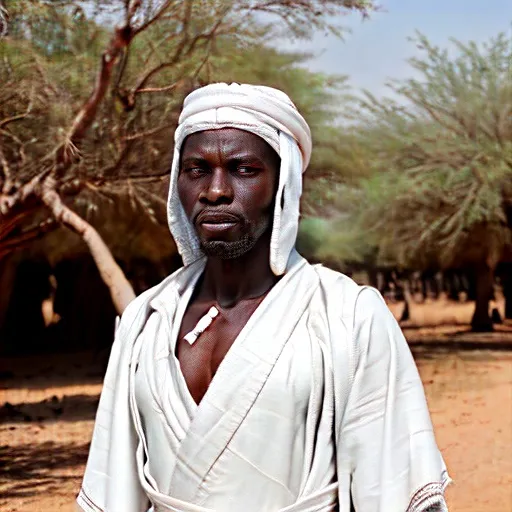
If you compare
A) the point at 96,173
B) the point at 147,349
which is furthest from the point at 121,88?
the point at 147,349

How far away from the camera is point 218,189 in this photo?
7.91ft

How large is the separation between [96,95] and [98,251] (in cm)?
155

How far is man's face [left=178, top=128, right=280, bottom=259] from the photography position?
2424 mm

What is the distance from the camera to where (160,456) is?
7.86ft

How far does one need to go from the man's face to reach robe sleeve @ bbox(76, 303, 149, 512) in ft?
1.16

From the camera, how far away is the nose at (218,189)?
241 cm

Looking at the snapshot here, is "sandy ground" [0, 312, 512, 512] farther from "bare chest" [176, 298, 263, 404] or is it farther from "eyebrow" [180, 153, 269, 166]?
"eyebrow" [180, 153, 269, 166]

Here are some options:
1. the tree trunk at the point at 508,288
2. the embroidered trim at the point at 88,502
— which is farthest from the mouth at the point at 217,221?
the tree trunk at the point at 508,288

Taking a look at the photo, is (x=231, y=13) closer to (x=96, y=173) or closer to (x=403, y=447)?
(x=96, y=173)

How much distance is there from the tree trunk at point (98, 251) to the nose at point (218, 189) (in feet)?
26.4

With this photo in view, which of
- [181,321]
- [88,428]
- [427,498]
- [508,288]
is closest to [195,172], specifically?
[181,321]

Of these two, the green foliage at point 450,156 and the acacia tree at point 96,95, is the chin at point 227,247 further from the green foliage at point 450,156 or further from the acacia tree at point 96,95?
the green foliage at point 450,156

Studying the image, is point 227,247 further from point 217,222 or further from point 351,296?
point 351,296

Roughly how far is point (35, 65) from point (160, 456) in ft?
30.1
